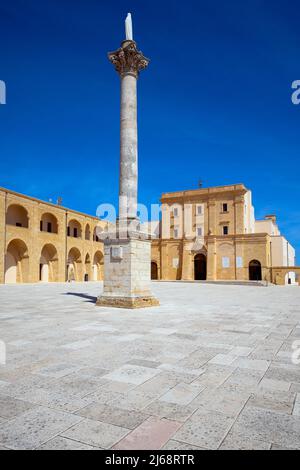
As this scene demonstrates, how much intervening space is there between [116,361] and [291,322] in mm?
5759

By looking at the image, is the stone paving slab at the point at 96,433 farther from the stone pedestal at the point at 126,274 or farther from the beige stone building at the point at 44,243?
the beige stone building at the point at 44,243

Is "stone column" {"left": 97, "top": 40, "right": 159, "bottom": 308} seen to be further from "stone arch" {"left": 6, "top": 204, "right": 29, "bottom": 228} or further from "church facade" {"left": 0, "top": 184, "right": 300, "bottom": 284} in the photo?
"stone arch" {"left": 6, "top": 204, "right": 29, "bottom": 228}

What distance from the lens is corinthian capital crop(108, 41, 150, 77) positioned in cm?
1295

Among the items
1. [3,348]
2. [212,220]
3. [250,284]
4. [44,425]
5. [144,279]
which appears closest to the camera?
[44,425]

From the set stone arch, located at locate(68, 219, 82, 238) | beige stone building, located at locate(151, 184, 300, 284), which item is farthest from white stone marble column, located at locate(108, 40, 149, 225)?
stone arch, located at locate(68, 219, 82, 238)

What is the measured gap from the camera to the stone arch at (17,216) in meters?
34.1

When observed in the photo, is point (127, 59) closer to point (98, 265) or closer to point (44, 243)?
point (44, 243)

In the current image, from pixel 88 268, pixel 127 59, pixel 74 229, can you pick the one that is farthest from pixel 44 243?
pixel 127 59

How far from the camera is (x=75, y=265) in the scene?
42.1 m

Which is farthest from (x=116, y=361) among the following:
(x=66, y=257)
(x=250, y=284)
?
(x=66, y=257)

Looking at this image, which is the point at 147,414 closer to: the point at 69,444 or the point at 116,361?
the point at 69,444

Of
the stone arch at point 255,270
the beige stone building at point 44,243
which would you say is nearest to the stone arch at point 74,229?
the beige stone building at point 44,243

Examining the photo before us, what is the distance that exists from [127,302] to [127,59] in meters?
8.92

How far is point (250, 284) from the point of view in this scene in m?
34.7
